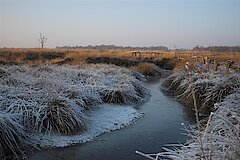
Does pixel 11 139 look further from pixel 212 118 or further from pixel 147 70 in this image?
pixel 147 70

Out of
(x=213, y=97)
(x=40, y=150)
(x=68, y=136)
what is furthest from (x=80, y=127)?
(x=213, y=97)

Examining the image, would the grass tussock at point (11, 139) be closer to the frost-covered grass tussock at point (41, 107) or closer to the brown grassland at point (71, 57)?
the frost-covered grass tussock at point (41, 107)

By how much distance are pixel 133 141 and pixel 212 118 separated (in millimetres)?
1634

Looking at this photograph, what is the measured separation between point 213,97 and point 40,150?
17.6 feet

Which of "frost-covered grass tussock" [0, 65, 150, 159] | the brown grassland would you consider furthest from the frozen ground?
the brown grassland

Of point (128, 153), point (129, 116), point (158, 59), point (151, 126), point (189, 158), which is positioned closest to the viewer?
point (189, 158)

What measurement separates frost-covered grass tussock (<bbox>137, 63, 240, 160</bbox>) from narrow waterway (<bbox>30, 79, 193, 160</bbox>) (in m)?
0.37

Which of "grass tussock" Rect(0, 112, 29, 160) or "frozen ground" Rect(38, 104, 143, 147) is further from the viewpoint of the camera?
"frozen ground" Rect(38, 104, 143, 147)

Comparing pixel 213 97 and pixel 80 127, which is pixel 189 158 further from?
pixel 213 97

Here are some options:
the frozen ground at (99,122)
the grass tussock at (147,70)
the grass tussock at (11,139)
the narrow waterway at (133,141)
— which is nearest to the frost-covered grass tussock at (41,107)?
the grass tussock at (11,139)

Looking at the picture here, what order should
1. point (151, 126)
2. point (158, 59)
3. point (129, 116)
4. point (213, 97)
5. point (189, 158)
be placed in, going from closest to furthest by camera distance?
point (189, 158) < point (151, 126) < point (129, 116) < point (213, 97) < point (158, 59)

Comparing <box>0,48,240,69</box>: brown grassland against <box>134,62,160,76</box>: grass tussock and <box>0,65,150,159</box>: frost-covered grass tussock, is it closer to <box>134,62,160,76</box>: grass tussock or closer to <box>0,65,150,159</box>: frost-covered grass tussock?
<box>134,62,160,76</box>: grass tussock

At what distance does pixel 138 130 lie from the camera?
22.5 feet

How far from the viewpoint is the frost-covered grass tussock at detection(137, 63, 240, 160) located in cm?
304
